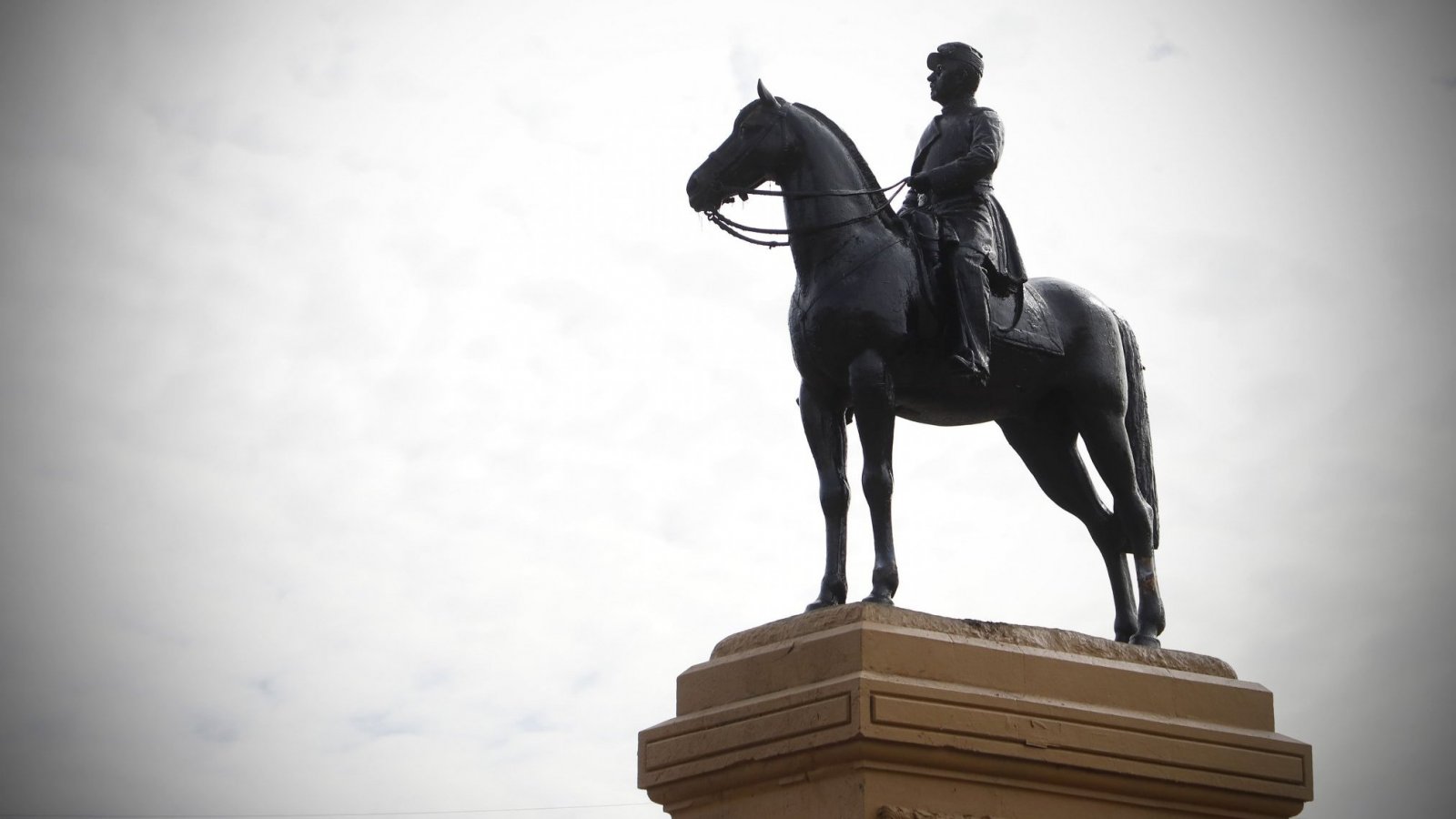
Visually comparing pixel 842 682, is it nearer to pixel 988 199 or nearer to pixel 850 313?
pixel 850 313

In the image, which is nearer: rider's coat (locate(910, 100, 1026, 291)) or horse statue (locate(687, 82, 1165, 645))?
horse statue (locate(687, 82, 1165, 645))

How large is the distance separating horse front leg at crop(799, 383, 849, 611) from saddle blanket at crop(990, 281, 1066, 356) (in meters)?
0.90

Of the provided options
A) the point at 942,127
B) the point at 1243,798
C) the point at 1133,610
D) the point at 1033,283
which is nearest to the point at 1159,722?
the point at 1243,798

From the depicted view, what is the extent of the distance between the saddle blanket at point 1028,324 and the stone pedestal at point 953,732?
153 cm

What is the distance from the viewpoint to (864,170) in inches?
371

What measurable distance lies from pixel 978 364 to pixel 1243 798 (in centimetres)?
242

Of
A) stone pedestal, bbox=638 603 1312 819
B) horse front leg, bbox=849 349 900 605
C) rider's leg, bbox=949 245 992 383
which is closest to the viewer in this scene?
stone pedestal, bbox=638 603 1312 819

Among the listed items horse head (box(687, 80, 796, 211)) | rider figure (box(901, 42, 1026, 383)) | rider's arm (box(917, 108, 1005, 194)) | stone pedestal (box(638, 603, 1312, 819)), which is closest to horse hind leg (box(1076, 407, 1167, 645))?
stone pedestal (box(638, 603, 1312, 819))

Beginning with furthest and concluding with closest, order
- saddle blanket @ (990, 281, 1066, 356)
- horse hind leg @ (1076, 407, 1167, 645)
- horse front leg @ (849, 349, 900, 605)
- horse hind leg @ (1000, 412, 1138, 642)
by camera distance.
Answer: horse hind leg @ (1000, 412, 1138, 642)
horse hind leg @ (1076, 407, 1167, 645)
saddle blanket @ (990, 281, 1066, 356)
horse front leg @ (849, 349, 900, 605)

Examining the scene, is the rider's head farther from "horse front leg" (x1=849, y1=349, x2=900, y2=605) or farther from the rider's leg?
"horse front leg" (x1=849, y1=349, x2=900, y2=605)

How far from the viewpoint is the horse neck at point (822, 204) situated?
356 inches

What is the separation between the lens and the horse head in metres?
9.30

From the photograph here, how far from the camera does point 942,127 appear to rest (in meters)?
9.59

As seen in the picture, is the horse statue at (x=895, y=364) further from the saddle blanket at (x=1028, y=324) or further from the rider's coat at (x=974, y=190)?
the rider's coat at (x=974, y=190)
